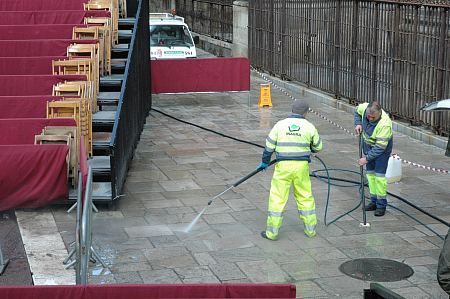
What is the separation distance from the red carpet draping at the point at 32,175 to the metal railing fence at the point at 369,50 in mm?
8321

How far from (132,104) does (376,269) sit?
745 centimetres

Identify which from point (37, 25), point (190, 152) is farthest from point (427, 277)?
point (37, 25)

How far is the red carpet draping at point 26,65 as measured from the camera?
1725 centimetres

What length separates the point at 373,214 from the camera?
12328mm

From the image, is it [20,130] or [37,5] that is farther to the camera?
[37,5]

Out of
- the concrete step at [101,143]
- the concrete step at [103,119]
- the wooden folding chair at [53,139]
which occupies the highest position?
the wooden folding chair at [53,139]

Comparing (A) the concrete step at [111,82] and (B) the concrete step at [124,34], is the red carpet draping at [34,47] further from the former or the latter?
(B) the concrete step at [124,34]

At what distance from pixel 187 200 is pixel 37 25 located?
8.38m

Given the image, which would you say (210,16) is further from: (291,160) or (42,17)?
(291,160)

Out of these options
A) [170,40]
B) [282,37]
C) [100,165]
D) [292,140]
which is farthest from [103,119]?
[170,40]

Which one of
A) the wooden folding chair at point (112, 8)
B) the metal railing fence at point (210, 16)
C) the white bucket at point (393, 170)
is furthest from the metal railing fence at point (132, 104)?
the metal railing fence at point (210, 16)

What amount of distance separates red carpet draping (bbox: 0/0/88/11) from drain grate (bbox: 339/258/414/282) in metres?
13.6

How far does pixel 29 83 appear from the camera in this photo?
15992 millimetres

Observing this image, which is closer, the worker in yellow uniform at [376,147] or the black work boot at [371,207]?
the worker in yellow uniform at [376,147]
